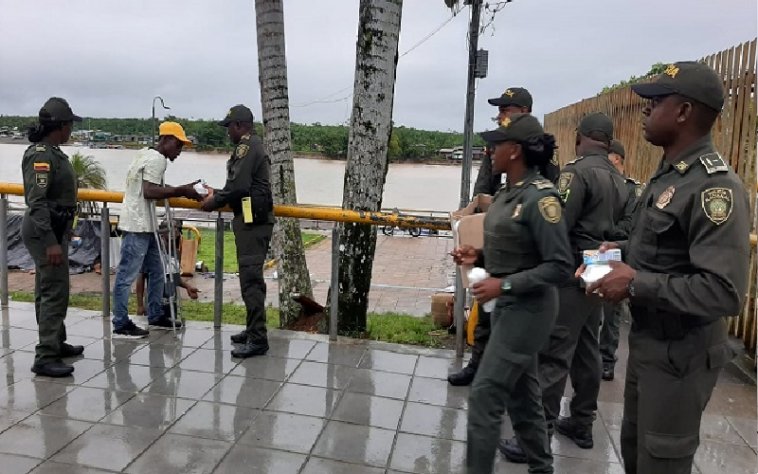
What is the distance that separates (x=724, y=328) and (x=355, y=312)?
3.70 meters

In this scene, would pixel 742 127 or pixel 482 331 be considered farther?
pixel 742 127

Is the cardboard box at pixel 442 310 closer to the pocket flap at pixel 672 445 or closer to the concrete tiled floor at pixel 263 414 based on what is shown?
the concrete tiled floor at pixel 263 414

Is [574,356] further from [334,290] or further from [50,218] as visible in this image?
[50,218]

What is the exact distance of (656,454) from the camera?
88.1 inches

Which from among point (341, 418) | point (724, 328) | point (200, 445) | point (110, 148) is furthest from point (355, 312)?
point (110, 148)

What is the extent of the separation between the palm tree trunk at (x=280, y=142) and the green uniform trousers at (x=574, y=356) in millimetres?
3833

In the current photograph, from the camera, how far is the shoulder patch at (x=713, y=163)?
213 centimetres

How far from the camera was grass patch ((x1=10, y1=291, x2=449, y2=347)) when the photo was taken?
5.89 meters

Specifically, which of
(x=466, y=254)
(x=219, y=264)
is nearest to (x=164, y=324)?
(x=219, y=264)

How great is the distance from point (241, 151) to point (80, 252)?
34.5ft

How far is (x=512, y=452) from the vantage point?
3.34 m

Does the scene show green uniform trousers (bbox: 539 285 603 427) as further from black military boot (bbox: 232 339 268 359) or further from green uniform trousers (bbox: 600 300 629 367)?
black military boot (bbox: 232 339 268 359)

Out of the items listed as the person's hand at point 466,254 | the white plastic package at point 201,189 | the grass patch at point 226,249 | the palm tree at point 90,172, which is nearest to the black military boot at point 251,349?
the white plastic package at point 201,189

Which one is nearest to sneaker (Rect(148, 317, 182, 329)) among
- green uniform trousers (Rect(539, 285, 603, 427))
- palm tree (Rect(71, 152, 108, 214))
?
green uniform trousers (Rect(539, 285, 603, 427))
